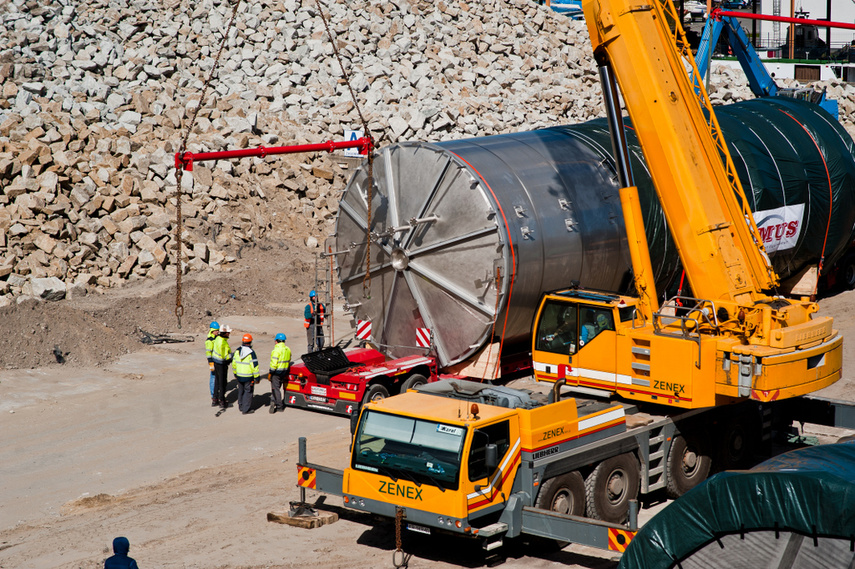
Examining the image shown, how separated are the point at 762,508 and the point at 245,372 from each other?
11003 mm

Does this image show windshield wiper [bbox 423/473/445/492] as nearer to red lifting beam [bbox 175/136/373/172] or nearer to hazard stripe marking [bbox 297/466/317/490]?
hazard stripe marking [bbox 297/466/317/490]

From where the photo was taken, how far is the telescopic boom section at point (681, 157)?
12562 mm

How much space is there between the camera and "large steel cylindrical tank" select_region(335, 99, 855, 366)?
53.0ft

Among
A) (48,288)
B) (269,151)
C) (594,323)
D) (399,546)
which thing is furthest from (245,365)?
(48,288)

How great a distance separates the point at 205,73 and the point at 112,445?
1888 cm

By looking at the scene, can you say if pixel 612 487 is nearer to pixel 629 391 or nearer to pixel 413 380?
pixel 629 391

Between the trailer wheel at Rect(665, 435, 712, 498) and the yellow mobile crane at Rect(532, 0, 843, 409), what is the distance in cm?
69

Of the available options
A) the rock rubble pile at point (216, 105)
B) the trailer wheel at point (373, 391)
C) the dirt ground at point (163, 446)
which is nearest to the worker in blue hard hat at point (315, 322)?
the dirt ground at point (163, 446)

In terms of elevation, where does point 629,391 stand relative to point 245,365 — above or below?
above

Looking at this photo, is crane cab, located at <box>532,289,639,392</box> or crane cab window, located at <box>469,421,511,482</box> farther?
crane cab, located at <box>532,289,639,392</box>

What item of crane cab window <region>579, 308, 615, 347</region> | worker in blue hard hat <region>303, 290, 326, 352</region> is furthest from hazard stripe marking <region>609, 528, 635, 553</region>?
worker in blue hard hat <region>303, 290, 326, 352</region>

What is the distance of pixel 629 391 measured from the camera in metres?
12.6

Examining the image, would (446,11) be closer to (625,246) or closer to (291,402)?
(625,246)

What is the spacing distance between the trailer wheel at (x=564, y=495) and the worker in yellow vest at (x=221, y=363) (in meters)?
7.61
